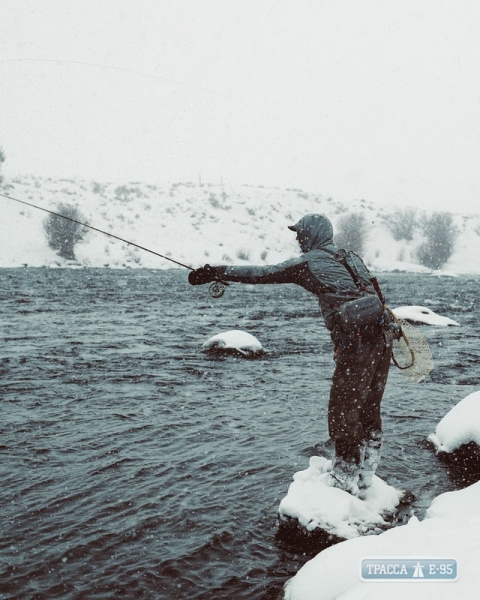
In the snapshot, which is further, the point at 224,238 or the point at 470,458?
the point at 224,238

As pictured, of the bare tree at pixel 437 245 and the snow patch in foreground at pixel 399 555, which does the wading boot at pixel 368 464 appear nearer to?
the snow patch in foreground at pixel 399 555

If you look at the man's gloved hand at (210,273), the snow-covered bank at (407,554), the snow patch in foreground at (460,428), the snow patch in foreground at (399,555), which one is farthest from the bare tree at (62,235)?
the snow patch in foreground at (399,555)

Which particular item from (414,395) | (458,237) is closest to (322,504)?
(414,395)

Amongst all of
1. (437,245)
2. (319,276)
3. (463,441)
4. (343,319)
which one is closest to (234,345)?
(463,441)

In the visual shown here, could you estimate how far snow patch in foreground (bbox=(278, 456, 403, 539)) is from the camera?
176 inches

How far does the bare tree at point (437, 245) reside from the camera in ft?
168

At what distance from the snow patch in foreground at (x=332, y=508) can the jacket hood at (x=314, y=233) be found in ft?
6.28

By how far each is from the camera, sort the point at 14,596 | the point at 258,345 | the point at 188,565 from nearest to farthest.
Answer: the point at 14,596 → the point at 188,565 → the point at 258,345

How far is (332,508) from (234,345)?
702 cm

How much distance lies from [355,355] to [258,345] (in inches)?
277

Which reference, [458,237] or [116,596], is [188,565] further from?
[458,237]

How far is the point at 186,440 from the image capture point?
21.4ft

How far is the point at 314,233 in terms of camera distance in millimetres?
4758

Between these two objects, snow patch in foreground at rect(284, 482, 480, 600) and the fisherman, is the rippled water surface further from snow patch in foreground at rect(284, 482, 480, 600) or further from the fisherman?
the fisherman
